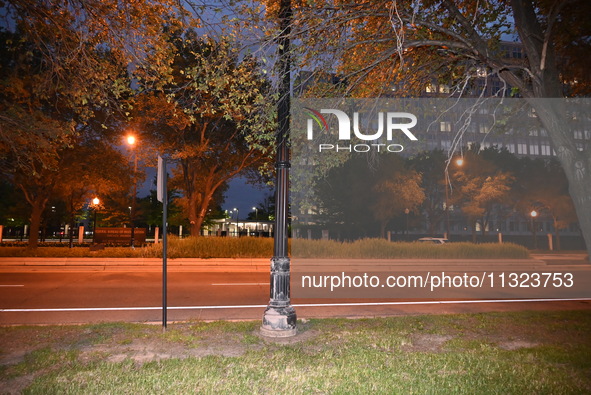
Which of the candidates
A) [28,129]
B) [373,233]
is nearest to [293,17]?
[28,129]

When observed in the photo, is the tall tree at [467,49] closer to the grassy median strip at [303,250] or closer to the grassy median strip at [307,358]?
the grassy median strip at [307,358]

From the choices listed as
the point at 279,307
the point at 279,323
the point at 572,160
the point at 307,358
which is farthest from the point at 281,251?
the point at 572,160

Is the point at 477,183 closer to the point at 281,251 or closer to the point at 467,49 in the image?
the point at 467,49

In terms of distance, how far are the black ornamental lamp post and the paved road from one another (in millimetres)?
2044

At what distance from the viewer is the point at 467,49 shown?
→ 671cm

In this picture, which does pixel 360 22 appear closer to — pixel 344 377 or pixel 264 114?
pixel 264 114

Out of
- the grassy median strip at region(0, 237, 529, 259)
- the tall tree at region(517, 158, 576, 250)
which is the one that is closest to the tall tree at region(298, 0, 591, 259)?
the grassy median strip at region(0, 237, 529, 259)

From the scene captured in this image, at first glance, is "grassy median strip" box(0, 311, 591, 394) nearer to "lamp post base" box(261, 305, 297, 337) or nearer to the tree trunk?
"lamp post base" box(261, 305, 297, 337)

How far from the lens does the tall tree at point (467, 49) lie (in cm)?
566

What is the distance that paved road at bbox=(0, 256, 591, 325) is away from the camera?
27.4ft

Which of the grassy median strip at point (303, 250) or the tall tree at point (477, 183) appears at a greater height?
the tall tree at point (477, 183)

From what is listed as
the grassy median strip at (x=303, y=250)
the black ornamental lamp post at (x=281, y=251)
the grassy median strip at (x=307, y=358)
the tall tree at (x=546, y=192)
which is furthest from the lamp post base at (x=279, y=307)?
the tall tree at (x=546, y=192)

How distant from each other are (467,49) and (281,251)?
4.62m

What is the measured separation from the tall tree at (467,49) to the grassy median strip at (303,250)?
1230cm
